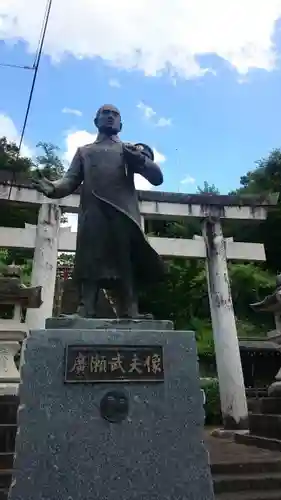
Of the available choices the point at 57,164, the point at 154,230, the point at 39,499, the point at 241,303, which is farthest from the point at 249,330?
the point at 39,499

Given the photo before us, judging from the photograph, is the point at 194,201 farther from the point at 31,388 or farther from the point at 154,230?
the point at 154,230

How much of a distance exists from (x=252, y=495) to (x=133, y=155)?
10.5ft

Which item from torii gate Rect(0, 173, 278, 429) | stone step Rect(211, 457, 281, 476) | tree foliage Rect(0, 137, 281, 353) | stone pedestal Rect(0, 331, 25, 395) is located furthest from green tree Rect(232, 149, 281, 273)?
stone step Rect(211, 457, 281, 476)

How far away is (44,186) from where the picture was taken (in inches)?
147

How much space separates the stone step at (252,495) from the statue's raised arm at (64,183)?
308 cm

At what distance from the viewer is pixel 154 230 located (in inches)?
956

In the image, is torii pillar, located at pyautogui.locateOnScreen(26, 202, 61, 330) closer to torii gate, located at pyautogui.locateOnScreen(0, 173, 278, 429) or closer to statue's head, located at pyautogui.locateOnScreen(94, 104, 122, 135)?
torii gate, located at pyautogui.locateOnScreen(0, 173, 278, 429)

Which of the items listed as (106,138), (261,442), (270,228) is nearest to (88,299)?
(106,138)

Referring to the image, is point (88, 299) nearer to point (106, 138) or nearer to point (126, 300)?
point (126, 300)

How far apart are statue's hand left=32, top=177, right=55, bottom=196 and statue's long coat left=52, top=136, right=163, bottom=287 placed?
5cm

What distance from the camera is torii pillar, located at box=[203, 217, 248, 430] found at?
9445mm

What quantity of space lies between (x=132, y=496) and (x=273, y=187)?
2291 centimetres

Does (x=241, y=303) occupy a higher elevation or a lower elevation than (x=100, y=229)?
higher

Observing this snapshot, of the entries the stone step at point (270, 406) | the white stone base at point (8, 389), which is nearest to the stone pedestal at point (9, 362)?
the white stone base at point (8, 389)
